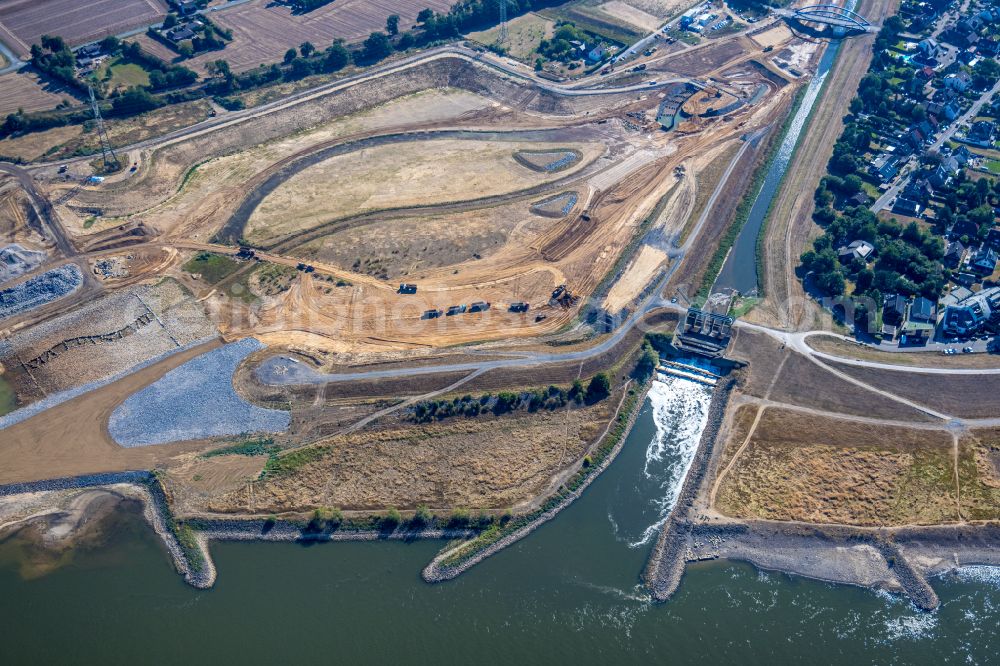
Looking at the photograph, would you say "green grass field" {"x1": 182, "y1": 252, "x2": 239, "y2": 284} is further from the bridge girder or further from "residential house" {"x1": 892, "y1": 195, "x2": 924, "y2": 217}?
the bridge girder

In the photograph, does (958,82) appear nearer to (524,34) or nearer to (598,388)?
(524,34)

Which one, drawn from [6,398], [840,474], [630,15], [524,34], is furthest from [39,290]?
[630,15]

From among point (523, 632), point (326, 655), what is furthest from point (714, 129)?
point (326, 655)

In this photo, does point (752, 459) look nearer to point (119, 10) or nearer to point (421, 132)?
point (421, 132)

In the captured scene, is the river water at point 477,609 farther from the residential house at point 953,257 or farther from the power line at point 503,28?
the power line at point 503,28

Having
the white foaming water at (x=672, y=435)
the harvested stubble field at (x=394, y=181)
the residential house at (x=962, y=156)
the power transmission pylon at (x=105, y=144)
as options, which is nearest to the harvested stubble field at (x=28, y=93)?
the power transmission pylon at (x=105, y=144)

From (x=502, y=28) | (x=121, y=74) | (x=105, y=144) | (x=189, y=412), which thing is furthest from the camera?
(x=502, y=28)
